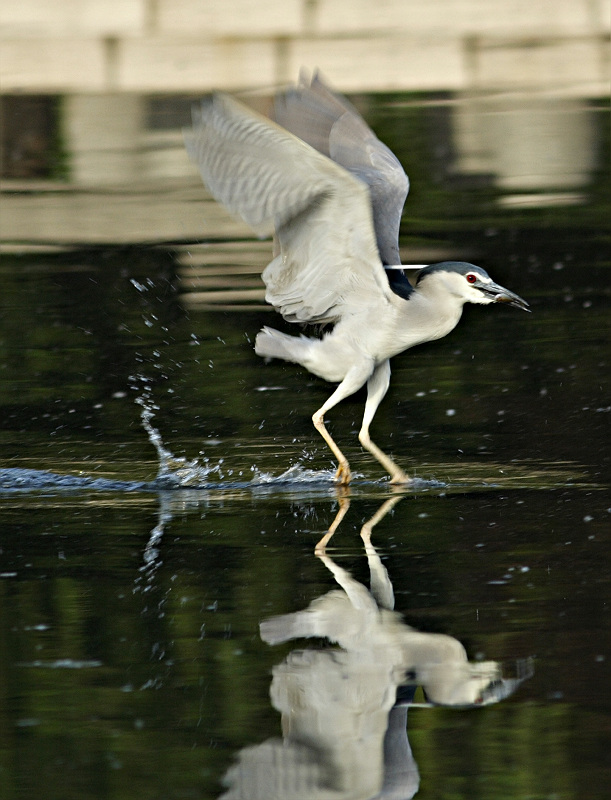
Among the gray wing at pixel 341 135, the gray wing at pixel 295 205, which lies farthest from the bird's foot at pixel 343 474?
the gray wing at pixel 341 135

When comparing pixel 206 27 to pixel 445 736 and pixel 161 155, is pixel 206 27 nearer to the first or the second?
pixel 161 155

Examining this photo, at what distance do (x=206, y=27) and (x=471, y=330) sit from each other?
32.8 ft

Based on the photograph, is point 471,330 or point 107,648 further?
point 471,330

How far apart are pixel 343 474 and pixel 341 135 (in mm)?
1624

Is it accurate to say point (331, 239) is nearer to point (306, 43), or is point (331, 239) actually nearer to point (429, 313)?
point (429, 313)

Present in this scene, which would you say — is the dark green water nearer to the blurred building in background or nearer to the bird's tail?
the bird's tail

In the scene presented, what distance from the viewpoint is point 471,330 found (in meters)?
10.3

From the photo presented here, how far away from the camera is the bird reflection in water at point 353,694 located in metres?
4.45

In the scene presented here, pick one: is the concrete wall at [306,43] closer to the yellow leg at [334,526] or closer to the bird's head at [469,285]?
the bird's head at [469,285]

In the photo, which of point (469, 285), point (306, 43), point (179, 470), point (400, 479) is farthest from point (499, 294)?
point (306, 43)

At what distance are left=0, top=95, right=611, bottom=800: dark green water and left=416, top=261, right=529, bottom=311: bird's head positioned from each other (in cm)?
70

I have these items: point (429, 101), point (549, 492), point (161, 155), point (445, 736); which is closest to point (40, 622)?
point (445, 736)

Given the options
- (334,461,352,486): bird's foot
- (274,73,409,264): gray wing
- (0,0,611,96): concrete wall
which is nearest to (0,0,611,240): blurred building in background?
(0,0,611,96): concrete wall

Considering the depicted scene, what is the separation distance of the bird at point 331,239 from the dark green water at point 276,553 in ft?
1.72
